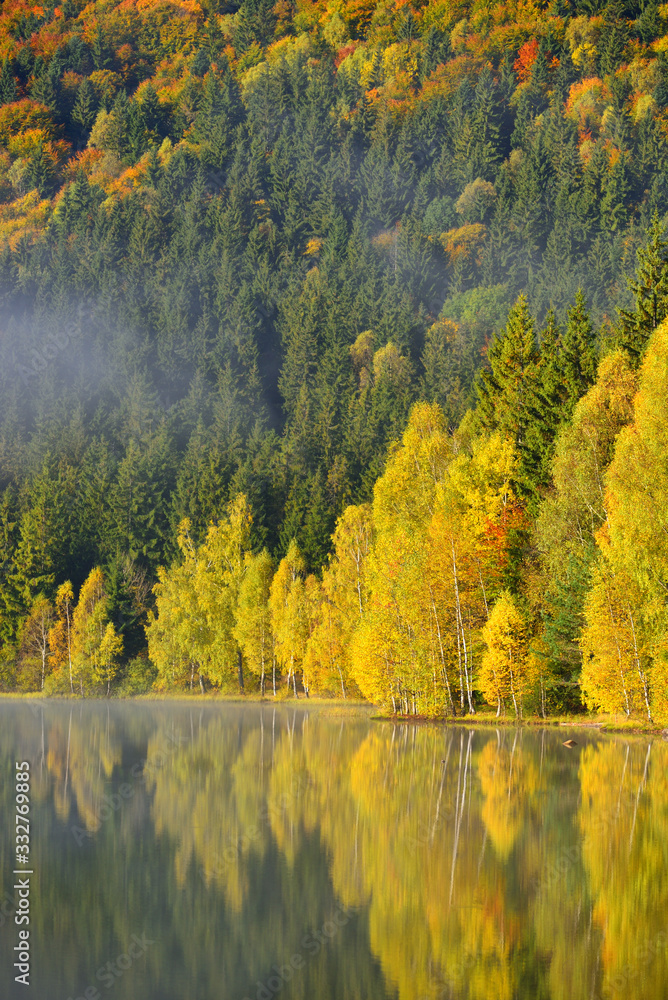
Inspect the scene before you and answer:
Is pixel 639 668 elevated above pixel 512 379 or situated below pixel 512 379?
below

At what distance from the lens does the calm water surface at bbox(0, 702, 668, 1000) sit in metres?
17.3

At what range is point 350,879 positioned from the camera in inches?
919

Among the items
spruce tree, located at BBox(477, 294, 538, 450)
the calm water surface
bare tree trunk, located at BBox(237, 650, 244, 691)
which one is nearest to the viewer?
the calm water surface

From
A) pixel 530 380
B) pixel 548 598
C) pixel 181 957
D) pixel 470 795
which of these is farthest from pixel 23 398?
pixel 181 957

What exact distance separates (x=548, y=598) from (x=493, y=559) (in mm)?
7048

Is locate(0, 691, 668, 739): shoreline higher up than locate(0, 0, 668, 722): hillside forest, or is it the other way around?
locate(0, 0, 668, 722): hillside forest

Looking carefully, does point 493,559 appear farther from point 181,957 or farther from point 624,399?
point 181,957

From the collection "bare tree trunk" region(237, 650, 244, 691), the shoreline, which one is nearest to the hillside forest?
"bare tree trunk" region(237, 650, 244, 691)

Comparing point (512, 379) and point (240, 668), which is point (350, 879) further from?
point (240, 668)

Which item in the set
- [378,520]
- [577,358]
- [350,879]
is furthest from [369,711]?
[350,879]

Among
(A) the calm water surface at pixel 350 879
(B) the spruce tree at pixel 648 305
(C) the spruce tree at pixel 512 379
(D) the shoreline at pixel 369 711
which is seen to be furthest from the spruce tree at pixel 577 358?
(A) the calm water surface at pixel 350 879

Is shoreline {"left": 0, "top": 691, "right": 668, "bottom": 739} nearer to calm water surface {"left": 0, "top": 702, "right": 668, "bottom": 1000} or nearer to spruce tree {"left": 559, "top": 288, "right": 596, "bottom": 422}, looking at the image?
calm water surface {"left": 0, "top": 702, "right": 668, "bottom": 1000}

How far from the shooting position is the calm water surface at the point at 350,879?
17.3 metres

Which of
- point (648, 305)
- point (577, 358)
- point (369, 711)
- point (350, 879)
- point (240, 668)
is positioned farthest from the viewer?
point (240, 668)
